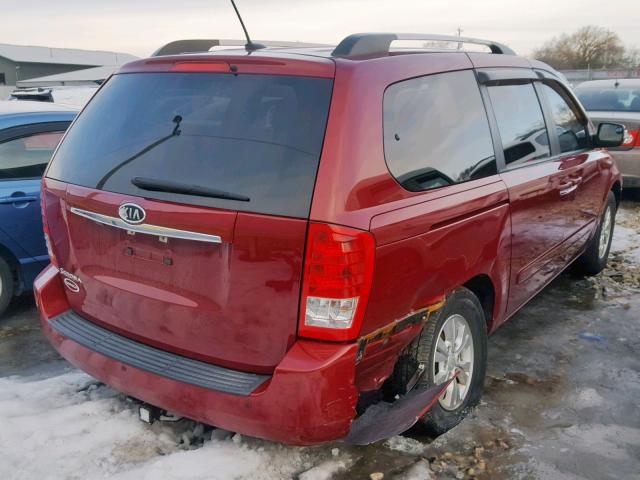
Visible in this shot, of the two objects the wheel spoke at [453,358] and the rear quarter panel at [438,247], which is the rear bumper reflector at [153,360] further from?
the wheel spoke at [453,358]

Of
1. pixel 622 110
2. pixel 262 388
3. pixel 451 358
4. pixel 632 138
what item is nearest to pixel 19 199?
pixel 262 388

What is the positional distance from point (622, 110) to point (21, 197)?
8076mm

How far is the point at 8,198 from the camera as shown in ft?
15.1

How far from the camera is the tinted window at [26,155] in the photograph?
187 inches

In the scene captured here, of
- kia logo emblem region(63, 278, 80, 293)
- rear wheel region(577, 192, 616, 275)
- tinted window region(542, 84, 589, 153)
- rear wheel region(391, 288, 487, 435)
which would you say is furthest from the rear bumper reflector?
rear wheel region(577, 192, 616, 275)

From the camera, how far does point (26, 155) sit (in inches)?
192

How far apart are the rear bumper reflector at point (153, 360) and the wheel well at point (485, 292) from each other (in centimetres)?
136

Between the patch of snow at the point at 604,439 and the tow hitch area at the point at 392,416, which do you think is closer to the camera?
the tow hitch area at the point at 392,416

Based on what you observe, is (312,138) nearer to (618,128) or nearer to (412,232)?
(412,232)

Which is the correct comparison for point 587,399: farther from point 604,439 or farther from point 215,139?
point 215,139

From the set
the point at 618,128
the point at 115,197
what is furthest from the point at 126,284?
the point at 618,128

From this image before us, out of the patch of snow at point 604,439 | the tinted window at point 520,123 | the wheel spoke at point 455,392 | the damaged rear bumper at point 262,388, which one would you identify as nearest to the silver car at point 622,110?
the tinted window at point 520,123

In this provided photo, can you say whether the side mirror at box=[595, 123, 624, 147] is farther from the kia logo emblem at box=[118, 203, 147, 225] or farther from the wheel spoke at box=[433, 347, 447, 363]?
the kia logo emblem at box=[118, 203, 147, 225]

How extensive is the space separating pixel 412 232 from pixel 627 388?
80.9 inches
